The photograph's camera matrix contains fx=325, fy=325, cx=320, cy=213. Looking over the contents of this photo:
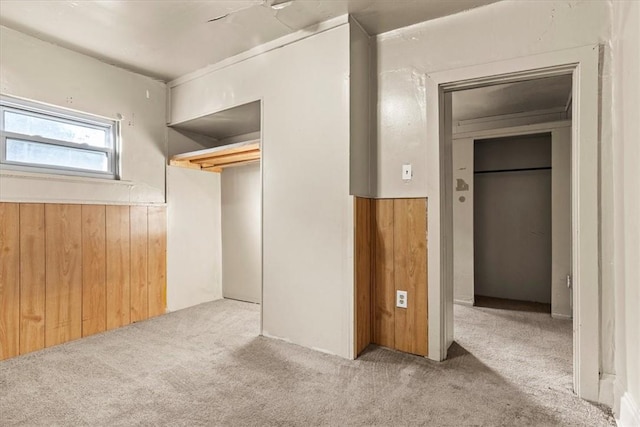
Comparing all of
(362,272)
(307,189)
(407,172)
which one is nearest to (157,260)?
(307,189)

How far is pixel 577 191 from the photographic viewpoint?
5.92ft

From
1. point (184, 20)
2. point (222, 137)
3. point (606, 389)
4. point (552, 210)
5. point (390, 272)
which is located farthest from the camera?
point (222, 137)

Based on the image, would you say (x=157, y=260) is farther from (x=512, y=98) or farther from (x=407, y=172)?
(x=512, y=98)

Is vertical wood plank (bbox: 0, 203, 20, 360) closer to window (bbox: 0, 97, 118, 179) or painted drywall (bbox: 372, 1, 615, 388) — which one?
window (bbox: 0, 97, 118, 179)

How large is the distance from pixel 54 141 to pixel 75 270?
3.47 ft

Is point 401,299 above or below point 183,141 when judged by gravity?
below

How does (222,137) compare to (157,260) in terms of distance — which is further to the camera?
(222,137)

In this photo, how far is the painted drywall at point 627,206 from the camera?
1.41m

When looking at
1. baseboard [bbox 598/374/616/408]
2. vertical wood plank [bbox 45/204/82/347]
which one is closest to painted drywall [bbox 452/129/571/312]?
baseboard [bbox 598/374/616/408]

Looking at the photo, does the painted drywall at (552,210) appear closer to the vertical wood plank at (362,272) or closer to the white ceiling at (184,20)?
the vertical wood plank at (362,272)

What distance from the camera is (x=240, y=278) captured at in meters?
3.86

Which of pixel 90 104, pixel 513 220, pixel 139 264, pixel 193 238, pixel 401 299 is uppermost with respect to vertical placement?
pixel 90 104

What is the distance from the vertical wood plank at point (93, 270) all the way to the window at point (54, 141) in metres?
0.38

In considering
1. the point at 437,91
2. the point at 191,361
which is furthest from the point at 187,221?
the point at 437,91
